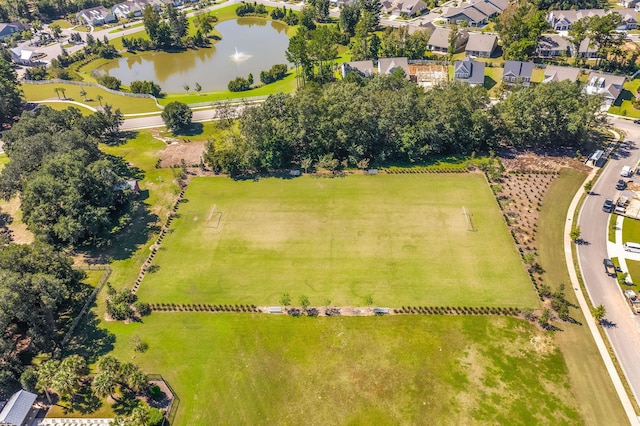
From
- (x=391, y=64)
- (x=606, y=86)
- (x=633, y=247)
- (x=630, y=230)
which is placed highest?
(x=391, y=64)

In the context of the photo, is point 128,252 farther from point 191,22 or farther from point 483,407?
point 191,22

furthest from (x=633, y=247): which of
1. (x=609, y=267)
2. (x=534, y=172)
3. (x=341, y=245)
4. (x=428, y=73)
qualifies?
(x=428, y=73)

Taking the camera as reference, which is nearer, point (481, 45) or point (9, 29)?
point (481, 45)

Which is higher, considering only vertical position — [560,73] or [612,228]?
[560,73]

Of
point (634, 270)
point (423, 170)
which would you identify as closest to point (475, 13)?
point (423, 170)

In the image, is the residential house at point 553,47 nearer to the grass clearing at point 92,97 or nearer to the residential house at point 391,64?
the residential house at point 391,64

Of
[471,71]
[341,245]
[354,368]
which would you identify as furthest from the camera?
[471,71]

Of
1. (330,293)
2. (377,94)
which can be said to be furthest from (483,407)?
(377,94)

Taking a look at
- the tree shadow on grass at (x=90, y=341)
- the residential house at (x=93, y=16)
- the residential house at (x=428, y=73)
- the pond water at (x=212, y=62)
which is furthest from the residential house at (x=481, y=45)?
the residential house at (x=93, y=16)

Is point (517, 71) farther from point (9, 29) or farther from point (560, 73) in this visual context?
point (9, 29)

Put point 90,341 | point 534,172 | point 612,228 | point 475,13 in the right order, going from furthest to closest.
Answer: point 475,13
point 534,172
point 612,228
point 90,341
